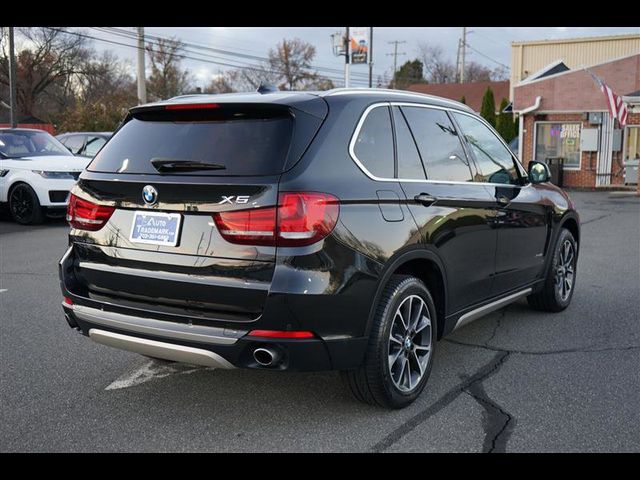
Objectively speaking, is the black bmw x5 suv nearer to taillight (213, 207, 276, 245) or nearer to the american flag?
taillight (213, 207, 276, 245)

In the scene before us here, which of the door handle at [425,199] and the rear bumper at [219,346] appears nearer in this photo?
the rear bumper at [219,346]

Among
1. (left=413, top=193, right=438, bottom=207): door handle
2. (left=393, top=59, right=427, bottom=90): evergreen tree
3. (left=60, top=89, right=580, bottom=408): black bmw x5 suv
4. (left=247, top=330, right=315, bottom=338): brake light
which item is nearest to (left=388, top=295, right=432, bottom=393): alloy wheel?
(left=60, top=89, right=580, bottom=408): black bmw x5 suv

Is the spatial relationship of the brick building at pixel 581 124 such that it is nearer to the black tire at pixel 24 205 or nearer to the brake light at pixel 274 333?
the black tire at pixel 24 205

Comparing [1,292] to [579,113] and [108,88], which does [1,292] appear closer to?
[579,113]

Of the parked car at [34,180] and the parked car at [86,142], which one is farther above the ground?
the parked car at [86,142]

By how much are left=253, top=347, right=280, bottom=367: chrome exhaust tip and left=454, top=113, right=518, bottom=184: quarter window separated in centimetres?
218

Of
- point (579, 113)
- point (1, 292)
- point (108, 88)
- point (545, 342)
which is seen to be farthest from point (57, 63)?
point (545, 342)

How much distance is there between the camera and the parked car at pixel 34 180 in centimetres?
1234

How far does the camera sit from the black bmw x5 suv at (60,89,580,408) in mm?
3348

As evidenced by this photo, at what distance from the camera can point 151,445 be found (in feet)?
11.4

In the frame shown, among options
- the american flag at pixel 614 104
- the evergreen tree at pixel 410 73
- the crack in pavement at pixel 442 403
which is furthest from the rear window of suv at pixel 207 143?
the evergreen tree at pixel 410 73

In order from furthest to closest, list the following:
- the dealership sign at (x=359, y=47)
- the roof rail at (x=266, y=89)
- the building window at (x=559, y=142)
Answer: the dealership sign at (x=359, y=47), the building window at (x=559, y=142), the roof rail at (x=266, y=89)

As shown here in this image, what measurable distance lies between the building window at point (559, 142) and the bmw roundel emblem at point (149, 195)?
22.8 m
